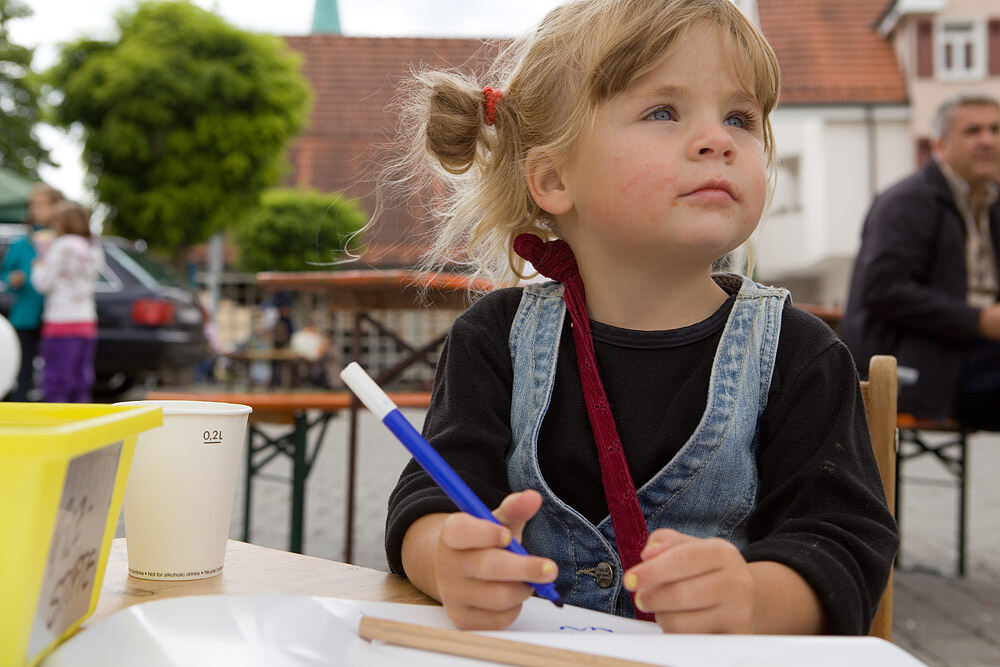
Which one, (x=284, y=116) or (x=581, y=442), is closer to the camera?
(x=581, y=442)

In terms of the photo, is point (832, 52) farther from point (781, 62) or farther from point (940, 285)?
point (940, 285)

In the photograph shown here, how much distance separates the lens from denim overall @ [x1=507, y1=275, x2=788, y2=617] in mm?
1076

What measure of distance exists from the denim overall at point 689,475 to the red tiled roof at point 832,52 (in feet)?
64.8

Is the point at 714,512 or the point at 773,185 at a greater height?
the point at 773,185

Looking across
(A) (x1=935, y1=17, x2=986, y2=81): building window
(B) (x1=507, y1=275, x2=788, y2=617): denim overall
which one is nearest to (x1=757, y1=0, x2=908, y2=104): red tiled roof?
(A) (x1=935, y1=17, x2=986, y2=81): building window

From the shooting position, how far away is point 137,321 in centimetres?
891

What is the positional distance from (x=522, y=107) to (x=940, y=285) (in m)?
2.81

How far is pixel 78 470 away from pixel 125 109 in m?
17.6

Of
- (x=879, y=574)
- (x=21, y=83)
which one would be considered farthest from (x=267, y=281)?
(x=21, y=83)

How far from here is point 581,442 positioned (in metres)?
1.14

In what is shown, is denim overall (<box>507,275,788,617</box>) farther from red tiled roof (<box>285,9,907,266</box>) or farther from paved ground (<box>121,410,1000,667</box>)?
red tiled roof (<box>285,9,907,266</box>)

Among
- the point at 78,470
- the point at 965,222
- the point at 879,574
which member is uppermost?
the point at 965,222

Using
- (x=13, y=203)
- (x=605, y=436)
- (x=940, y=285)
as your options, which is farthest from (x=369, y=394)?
(x=13, y=203)

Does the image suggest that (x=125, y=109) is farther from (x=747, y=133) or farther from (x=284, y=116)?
(x=747, y=133)
